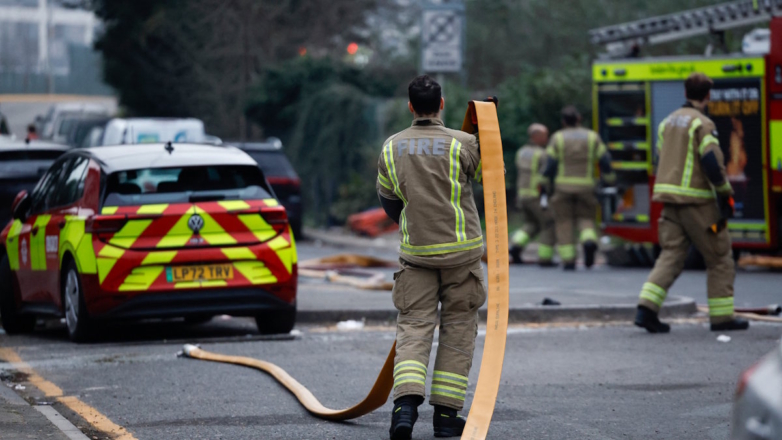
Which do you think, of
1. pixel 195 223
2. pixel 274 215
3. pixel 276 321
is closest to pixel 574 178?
pixel 276 321

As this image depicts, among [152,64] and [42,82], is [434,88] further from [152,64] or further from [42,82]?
[42,82]

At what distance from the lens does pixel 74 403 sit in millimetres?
6742

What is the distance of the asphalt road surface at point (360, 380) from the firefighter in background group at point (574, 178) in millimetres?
5341

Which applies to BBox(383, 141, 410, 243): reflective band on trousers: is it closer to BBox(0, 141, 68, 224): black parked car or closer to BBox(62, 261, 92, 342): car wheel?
BBox(62, 261, 92, 342): car wheel

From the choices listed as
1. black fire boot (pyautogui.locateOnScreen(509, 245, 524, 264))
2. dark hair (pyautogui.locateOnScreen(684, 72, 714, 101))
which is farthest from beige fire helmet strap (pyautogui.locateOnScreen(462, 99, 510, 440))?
black fire boot (pyautogui.locateOnScreen(509, 245, 524, 264))

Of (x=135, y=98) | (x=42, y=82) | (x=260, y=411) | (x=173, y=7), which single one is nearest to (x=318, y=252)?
(x=260, y=411)

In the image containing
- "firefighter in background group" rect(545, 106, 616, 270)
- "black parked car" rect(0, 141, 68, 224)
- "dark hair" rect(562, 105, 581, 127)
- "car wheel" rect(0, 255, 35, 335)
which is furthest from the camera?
"firefighter in background group" rect(545, 106, 616, 270)

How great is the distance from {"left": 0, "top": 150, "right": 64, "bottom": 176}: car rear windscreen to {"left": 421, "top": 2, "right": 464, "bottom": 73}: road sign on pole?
5.13 meters

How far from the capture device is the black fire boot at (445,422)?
18.7ft

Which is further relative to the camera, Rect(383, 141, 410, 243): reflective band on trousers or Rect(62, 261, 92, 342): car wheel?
Rect(62, 261, 92, 342): car wheel

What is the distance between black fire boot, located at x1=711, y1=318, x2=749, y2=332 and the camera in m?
9.36

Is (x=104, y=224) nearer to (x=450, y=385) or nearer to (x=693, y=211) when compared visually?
(x=450, y=385)

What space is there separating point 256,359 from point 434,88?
302 centimetres

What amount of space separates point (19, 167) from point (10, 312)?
4.27 m
